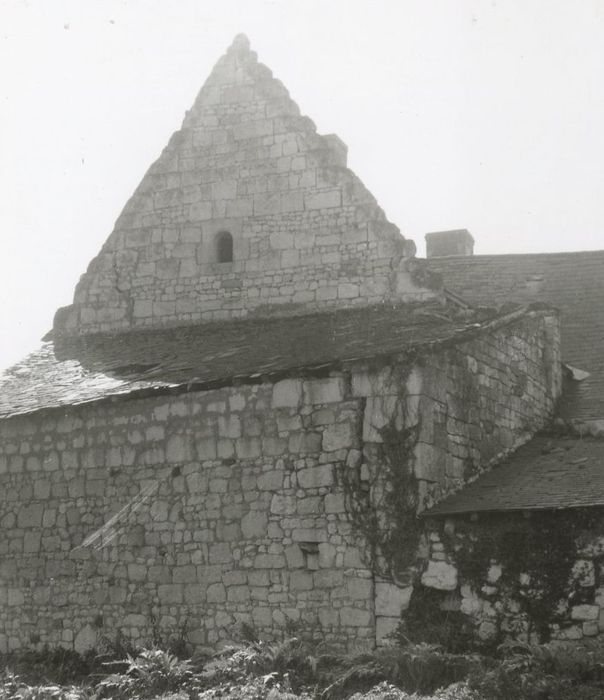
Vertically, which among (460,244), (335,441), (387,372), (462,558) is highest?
(460,244)

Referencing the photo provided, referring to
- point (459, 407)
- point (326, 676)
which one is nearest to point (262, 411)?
point (459, 407)

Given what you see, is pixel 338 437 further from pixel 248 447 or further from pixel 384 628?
pixel 384 628

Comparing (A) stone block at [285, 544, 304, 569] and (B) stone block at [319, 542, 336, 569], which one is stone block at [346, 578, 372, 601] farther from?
(A) stone block at [285, 544, 304, 569]

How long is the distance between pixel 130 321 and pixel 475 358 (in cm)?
558

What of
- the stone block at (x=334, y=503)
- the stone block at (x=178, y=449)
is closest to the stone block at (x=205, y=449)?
the stone block at (x=178, y=449)

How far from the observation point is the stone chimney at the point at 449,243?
21.7 meters

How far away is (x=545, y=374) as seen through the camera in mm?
15141

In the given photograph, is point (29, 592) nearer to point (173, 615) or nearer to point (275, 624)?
point (173, 615)

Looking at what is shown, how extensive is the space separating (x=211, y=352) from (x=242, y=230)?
7.92 feet

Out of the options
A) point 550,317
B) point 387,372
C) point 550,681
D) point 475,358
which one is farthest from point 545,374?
point 550,681

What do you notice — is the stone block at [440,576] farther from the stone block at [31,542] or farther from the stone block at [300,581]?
the stone block at [31,542]

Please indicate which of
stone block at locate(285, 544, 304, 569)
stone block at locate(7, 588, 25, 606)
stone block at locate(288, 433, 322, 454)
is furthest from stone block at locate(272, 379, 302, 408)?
stone block at locate(7, 588, 25, 606)

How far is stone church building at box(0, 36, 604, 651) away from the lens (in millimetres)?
11688

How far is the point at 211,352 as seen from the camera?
552 inches
